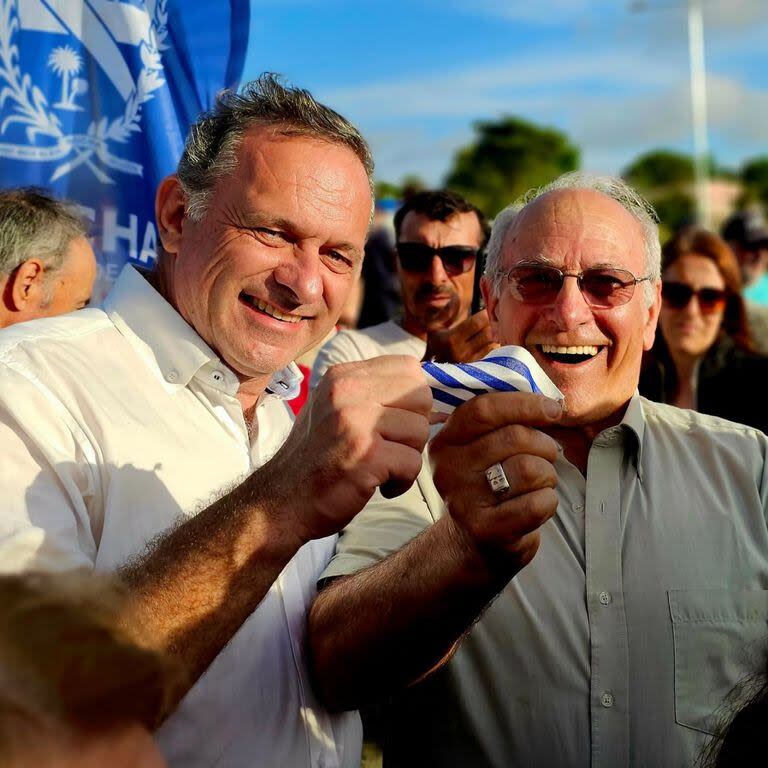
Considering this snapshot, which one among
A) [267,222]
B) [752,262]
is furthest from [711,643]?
[752,262]

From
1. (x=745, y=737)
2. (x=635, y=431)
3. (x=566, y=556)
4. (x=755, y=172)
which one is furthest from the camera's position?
(x=755, y=172)

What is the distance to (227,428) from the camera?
92.9 inches

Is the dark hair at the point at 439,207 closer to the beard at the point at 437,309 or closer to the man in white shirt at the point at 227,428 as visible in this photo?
the beard at the point at 437,309

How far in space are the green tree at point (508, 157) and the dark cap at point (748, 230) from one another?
67.1m

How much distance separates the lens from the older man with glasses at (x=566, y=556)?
6.95ft

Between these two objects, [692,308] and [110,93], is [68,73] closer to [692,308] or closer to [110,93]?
[110,93]

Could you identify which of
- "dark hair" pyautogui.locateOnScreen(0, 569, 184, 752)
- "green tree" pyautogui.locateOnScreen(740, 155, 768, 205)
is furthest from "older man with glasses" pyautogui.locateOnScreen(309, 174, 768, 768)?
"green tree" pyautogui.locateOnScreen(740, 155, 768, 205)

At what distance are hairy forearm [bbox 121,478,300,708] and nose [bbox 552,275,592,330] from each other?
3.86 ft

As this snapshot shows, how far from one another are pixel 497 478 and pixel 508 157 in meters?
82.0

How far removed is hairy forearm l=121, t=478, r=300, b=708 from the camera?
1846 mm

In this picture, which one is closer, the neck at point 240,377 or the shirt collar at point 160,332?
the shirt collar at point 160,332

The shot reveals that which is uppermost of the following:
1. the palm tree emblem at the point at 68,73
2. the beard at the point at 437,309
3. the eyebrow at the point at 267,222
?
the palm tree emblem at the point at 68,73

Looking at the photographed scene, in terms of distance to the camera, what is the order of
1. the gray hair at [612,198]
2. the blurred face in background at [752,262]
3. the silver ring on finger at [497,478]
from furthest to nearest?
the blurred face in background at [752,262] → the gray hair at [612,198] → the silver ring on finger at [497,478]

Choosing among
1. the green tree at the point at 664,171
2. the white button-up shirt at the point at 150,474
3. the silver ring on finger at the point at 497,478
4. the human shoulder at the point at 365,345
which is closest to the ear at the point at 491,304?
the white button-up shirt at the point at 150,474
